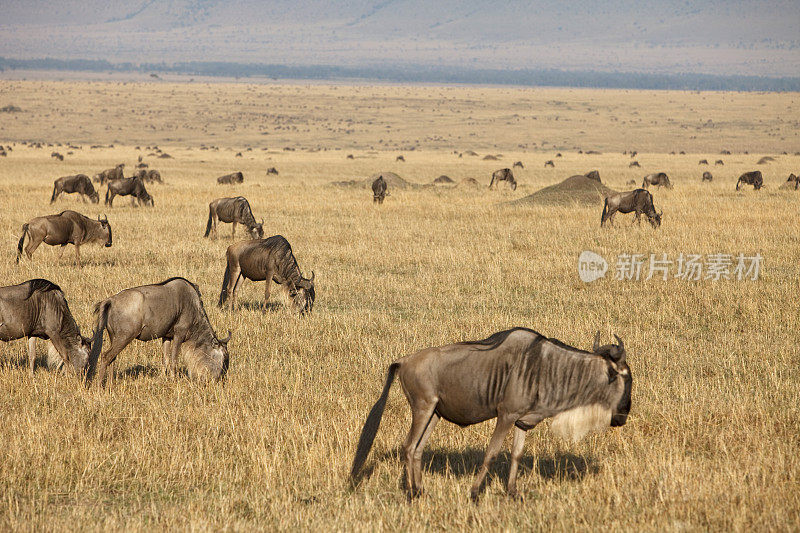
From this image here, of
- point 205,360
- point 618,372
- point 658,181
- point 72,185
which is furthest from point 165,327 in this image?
point 658,181

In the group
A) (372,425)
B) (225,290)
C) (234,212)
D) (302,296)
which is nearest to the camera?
(372,425)

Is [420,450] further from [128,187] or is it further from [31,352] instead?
[128,187]

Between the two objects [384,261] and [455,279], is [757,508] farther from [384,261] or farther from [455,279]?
[384,261]

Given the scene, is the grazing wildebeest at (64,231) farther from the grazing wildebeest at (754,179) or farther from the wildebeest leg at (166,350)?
the grazing wildebeest at (754,179)

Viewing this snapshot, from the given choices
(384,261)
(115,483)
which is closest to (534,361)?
(115,483)

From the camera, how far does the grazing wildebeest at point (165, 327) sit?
8.84 metres

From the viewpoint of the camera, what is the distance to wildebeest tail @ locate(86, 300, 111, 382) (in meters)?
8.64

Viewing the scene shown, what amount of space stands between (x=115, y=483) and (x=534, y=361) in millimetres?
3341

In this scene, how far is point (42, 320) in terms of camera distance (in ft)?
29.6

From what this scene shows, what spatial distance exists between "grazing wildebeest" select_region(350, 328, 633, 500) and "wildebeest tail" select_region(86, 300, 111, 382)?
379 cm

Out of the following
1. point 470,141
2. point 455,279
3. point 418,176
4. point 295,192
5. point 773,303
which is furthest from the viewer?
point 470,141

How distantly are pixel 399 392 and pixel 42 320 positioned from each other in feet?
12.3

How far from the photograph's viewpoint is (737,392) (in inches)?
354

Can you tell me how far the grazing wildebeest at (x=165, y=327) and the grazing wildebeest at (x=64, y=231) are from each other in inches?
311
